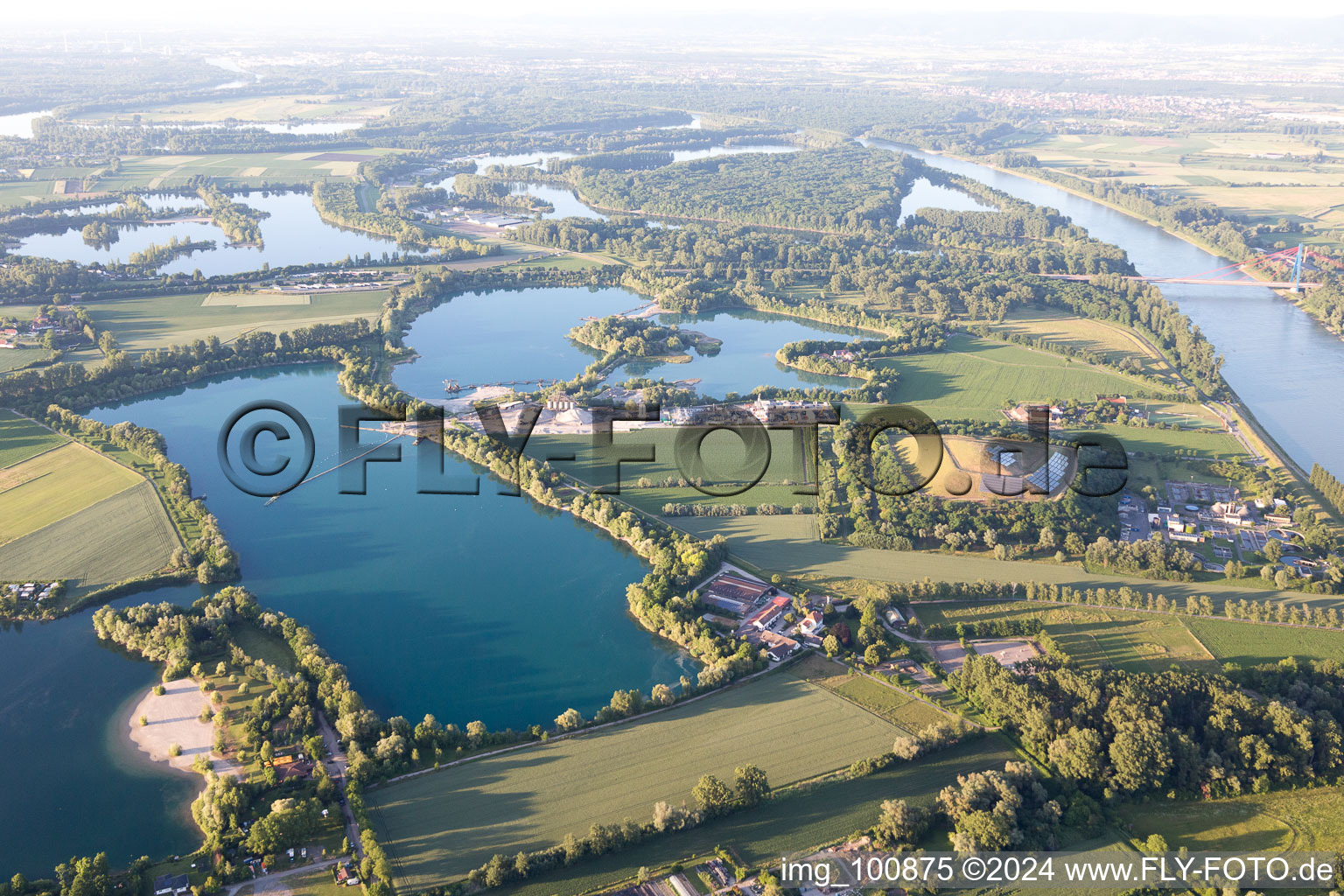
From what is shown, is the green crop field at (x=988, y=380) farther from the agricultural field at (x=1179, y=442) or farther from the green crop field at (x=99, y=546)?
the green crop field at (x=99, y=546)

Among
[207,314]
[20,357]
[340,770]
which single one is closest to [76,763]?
[340,770]

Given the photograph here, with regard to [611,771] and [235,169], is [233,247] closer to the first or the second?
[235,169]

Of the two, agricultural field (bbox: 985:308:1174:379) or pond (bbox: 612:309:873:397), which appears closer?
pond (bbox: 612:309:873:397)

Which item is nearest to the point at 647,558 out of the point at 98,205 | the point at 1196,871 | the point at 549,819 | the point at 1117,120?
the point at 549,819

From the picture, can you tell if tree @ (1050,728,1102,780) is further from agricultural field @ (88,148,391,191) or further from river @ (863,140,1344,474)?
agricultural field @ (88,148,391,191)

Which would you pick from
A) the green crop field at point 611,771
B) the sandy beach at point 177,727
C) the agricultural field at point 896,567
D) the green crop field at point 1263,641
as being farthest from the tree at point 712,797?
the green crop field at point 1263,641

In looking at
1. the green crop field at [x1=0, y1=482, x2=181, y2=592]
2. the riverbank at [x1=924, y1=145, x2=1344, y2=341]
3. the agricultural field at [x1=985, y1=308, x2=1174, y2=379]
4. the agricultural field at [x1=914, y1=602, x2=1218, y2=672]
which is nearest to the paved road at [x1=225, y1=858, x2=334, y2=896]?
the green crop field at [x1=0, y1=482, x2=181, y2=592]
